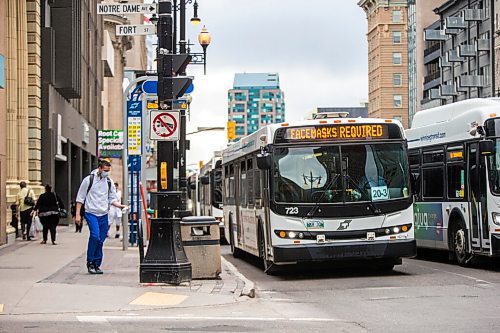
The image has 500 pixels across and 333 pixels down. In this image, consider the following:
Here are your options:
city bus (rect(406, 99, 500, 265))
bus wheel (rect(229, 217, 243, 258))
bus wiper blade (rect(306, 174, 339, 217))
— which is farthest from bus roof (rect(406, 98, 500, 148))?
bus wheel (rect(229, 217, 243, 258))

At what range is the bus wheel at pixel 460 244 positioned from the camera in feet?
65.2

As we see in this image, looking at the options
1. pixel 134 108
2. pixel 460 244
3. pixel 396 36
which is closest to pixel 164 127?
pixel 460 244

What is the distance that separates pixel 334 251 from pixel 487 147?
131 inches

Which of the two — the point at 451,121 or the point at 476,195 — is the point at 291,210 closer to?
the point at 476,195

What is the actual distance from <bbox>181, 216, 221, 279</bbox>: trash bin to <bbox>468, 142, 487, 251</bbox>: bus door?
210 inches

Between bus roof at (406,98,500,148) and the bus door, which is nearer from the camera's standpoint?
the bus door

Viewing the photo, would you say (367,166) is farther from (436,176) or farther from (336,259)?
(436,176)

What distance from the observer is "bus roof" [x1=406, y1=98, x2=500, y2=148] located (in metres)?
19.0

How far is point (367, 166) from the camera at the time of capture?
17906mm

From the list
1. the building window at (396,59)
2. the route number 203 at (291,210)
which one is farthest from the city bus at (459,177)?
the building window at (396,59)

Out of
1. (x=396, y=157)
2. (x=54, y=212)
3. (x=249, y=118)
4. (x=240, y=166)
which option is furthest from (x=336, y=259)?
(x=249, y=118)

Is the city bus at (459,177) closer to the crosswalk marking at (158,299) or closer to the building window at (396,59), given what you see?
the crosswalk marking at (158,299)

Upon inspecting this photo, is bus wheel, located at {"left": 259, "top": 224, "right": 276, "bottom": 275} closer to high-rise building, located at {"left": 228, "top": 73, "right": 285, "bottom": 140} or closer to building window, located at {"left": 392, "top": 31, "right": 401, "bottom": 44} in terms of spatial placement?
high-rise building, located at {"left": 228, "top": 73, "right": 285, "bottom": 140}

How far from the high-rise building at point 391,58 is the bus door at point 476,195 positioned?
12651cm
